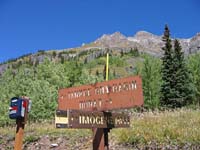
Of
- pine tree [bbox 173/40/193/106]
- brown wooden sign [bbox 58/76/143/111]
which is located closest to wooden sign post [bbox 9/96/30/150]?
brown wooden sign [bbox 58/76/143/111]

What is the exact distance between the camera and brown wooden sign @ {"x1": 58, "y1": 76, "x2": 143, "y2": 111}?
4.18 m

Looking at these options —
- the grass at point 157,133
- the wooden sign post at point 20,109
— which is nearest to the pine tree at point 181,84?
the grass at point 157,133

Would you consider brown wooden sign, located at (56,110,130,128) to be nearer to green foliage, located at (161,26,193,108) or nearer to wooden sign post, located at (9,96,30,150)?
wooden sign post, located at (9,96,30,150)

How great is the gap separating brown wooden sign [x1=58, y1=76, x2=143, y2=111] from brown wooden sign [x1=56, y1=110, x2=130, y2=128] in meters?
0.16

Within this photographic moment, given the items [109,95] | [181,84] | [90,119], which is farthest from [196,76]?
[90,119]

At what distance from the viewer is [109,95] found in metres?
4.35

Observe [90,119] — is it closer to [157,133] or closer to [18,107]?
[18,107]

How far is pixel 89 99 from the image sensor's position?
15.1 ft

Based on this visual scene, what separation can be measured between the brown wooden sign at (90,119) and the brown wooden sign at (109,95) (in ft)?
0.54

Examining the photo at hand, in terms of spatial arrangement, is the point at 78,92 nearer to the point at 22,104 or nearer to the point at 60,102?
the point at 60,102

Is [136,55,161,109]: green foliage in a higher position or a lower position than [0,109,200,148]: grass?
higher

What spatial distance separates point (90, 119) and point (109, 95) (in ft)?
1.53

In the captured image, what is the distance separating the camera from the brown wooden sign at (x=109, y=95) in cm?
418

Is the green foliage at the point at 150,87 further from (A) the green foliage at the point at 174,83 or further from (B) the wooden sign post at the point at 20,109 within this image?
(B) the wooden sign post at the point at 20,109
